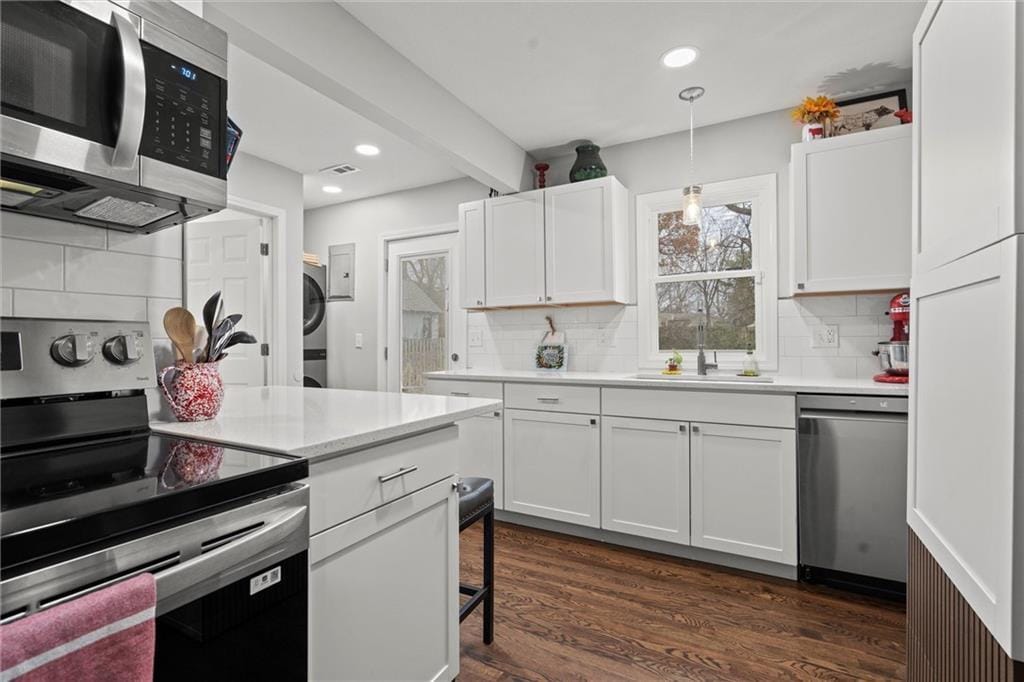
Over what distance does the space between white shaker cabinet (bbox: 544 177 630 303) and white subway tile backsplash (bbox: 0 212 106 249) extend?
2.48 metres

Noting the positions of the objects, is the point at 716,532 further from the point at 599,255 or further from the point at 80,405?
the point at 80,405

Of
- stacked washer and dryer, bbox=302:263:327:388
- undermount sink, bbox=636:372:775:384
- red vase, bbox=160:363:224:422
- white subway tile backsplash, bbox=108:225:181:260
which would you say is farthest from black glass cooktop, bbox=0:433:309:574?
stacked washer and dryer, bbox=302:263:327:388

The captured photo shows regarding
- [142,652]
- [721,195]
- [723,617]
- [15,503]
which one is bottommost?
[723,617]

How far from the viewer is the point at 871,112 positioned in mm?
2656

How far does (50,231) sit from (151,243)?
224 millimetres

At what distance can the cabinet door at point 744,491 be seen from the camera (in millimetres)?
2414

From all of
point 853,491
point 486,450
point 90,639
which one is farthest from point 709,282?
point 90,639

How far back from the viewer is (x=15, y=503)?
69 centimetres

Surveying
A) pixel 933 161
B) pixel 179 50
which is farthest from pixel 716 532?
pixel 179 50

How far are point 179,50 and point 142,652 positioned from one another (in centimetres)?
117

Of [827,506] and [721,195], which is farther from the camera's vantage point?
[721,195]

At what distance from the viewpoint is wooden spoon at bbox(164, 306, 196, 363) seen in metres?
1.31

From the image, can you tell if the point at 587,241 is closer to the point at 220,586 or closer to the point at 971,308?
the point at 971,308

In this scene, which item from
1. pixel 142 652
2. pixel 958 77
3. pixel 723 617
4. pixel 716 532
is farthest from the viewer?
pixel 716 532
